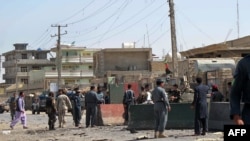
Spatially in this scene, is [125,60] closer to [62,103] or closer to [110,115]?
[62,103]

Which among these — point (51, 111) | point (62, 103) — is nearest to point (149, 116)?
point (51, 111)

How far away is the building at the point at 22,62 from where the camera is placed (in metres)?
117

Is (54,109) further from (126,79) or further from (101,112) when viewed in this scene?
(126,79)

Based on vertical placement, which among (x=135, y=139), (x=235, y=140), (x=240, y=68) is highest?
(x=240, y=68)

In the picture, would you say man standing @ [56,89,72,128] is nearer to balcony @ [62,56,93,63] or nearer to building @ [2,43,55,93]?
balcony @ [62,56,93,63]

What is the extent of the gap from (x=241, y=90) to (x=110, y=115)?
18029 mm

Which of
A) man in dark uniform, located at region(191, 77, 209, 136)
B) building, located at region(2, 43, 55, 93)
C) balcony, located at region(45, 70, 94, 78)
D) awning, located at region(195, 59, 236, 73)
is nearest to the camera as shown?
man in dark uniform, located at region(191, 77, 209, 136)

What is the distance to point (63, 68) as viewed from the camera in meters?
104

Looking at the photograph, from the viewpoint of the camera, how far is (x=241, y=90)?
17.7ft

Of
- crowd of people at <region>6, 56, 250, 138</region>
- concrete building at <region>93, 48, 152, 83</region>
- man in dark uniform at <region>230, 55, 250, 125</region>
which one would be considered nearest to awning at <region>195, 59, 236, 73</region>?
crowd of people at <region>6, 56, 250, 138</region>

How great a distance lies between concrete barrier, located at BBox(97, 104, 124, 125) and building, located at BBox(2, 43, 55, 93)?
3609 inches

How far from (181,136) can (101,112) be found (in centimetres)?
738

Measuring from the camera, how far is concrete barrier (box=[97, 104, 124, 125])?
75.7 feet

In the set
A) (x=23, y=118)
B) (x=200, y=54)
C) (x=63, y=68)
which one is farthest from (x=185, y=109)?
(x=63, y=68)
